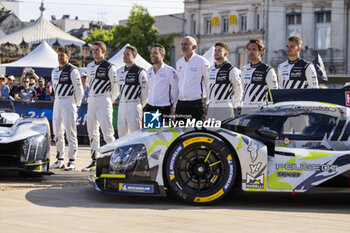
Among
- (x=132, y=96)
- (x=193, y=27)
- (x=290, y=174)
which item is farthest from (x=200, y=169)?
(x=193, y=27)

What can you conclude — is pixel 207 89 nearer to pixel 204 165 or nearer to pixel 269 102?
pixel 269 102

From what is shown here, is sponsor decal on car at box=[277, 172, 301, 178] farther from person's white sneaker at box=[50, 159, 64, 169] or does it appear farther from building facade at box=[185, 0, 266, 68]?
building facade at box=[185, 0, 266, 68]

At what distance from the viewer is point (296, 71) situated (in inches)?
334

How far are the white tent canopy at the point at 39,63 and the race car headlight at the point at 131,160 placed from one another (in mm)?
18451

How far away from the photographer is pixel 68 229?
4.91 m

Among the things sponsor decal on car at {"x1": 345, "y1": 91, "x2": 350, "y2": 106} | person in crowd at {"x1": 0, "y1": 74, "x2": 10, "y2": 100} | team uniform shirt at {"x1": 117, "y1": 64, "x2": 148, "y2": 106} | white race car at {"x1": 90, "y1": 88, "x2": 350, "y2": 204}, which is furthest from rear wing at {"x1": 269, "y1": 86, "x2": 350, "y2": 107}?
person in crowd at {"x1": 0, "y1": 74, "x2": 10, "y2": 100}

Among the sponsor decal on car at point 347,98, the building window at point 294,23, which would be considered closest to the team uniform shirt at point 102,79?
the sponsor decal on car at point 347,98

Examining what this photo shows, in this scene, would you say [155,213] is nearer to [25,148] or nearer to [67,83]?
[25,148]

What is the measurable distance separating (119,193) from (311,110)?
2169 mm

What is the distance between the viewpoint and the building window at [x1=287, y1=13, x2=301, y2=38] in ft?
166

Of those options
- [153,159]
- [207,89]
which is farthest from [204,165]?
[207,89]

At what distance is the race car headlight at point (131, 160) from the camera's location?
625cm

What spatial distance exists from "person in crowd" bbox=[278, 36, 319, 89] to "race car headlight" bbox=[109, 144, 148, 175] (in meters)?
3.02

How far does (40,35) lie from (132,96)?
27.8 m
